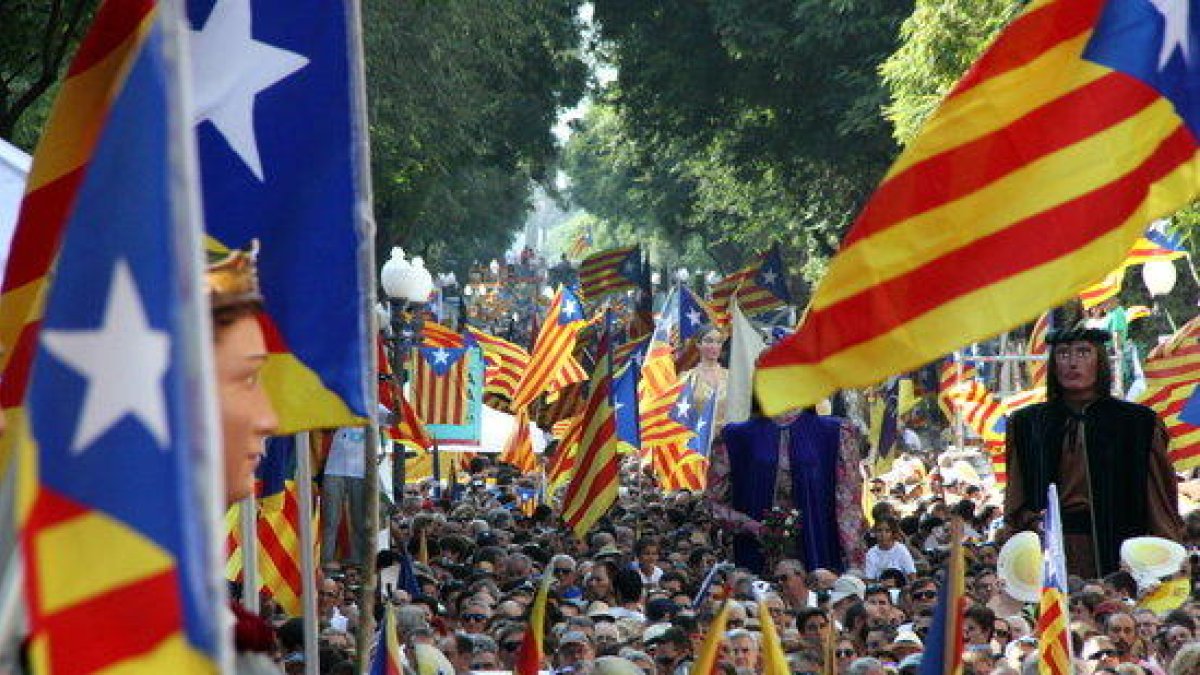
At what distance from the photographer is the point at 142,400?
3.72m

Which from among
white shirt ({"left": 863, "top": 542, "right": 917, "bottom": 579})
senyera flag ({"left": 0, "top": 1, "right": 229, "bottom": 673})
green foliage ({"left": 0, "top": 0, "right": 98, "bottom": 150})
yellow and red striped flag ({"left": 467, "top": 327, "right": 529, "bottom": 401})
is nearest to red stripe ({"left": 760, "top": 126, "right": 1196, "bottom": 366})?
senyera flag ({"left": 0, "top": 1, "right": 229, "bottom": 673})

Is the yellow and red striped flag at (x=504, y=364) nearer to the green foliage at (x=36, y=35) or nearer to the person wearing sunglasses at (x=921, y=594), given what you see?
the green foliage at (x=36, y=35)

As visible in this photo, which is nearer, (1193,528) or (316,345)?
(316,345)

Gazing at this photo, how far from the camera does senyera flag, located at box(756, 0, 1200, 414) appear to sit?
24.2 feet

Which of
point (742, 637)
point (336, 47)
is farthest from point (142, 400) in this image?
point (742, 637)

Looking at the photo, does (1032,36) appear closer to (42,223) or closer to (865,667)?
(42,223)

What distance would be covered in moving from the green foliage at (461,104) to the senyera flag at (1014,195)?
44.8 feet

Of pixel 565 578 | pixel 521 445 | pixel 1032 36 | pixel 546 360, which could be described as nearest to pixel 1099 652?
pixel 1032 36

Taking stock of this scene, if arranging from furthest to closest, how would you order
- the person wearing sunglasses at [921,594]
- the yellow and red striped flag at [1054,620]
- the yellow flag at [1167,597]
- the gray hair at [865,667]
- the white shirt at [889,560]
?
the white shirt at [889,560] < the person wearing sunglasses at [921,594] < the yellow flag at [1167,597] < the gray hair at [865,667] < the yellow and red striped flag at [1054,620]

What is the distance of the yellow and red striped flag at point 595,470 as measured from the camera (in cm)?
2142

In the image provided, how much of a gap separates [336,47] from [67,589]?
3.92m

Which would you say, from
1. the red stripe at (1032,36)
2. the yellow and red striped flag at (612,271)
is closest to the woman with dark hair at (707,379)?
the yellow and red striped flag at (612,271)

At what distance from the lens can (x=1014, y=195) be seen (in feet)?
24.8

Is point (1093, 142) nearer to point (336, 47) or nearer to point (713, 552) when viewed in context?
point (336, 47)
